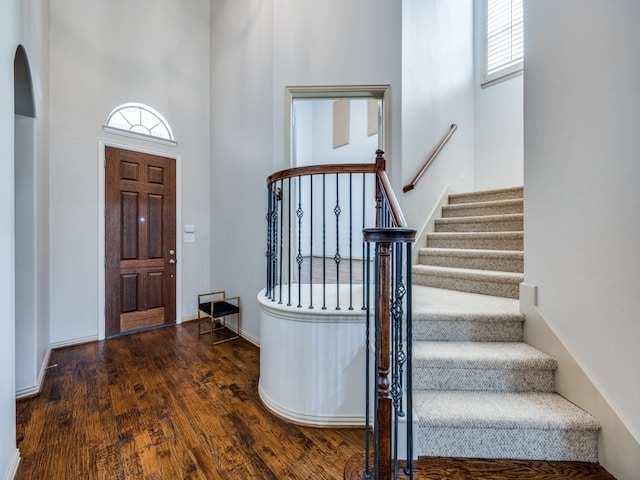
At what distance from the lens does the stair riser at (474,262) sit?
238 cm

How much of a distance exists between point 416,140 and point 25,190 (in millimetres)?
3496

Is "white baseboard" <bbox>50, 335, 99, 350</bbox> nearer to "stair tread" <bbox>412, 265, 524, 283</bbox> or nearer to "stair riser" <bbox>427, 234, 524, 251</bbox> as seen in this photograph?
"stair tread" <bbox>412, 265, 524, 283</bbox>

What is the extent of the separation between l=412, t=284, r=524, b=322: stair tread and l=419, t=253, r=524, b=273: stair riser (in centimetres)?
31

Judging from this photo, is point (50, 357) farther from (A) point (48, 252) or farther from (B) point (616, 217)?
(B) point (616, 217)

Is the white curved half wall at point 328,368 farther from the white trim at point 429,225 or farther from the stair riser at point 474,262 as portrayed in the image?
the white trim at point 429,225

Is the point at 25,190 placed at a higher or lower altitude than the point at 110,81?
lower

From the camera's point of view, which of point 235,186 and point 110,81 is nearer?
point 110,81

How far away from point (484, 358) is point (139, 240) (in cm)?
373

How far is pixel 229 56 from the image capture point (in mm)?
3678

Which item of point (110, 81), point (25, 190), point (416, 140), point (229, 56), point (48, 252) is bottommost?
point (48, 252)

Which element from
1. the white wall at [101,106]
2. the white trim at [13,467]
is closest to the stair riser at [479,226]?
the white wall at [101,106]

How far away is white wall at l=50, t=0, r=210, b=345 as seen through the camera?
3.02m

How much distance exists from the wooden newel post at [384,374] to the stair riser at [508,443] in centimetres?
34

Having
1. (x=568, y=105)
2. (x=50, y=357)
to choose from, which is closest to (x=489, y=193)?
(x=568, y=105)
